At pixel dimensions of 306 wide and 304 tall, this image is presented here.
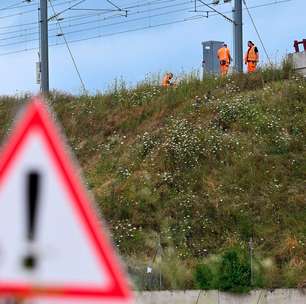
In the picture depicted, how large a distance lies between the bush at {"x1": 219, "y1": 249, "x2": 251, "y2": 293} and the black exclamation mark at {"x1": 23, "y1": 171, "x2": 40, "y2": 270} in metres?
13.8

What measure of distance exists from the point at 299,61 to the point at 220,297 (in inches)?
520

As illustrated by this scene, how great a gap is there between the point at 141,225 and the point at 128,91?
10253 mm

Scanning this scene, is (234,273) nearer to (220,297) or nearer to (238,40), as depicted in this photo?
(220,297)

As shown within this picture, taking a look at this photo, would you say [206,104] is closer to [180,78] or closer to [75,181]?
[180,78]

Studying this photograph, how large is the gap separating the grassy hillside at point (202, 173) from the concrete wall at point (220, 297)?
46cm

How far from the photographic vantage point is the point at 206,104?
88.0 feet

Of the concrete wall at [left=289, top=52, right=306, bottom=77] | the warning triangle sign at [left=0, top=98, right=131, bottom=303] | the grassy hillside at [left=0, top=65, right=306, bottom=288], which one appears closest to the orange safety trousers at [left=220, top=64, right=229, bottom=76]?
the grassy hillside at [left=0, top=65, right=306, bottom=288]

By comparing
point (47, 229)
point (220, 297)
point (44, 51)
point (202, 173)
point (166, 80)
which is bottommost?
point (220, 297)

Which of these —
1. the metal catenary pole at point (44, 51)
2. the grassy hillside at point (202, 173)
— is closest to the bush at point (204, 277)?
the grassy hillside at point (202, 173)

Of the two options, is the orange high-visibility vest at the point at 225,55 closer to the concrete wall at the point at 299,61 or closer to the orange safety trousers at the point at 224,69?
the orange safety trousers at the point at 224,69

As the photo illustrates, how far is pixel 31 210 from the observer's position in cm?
387

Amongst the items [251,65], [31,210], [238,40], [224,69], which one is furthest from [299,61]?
[31,210]

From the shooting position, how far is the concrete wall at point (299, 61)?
2803cm

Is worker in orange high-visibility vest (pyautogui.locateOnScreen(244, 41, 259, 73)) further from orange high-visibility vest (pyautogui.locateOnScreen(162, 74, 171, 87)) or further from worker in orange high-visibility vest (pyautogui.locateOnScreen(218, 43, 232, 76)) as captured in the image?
orange high-visibility vest (pyautogui.locateOnScreen(162, 74, 171, 87))
